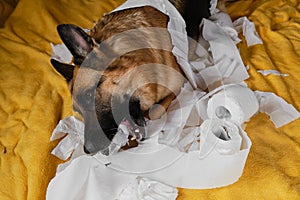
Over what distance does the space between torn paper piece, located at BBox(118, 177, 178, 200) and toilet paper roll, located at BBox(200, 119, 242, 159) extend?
6.1 inches

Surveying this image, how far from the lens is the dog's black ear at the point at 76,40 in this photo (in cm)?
A: 126

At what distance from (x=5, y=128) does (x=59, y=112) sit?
0.73ft

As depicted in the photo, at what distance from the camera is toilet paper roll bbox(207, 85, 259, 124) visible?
1391mm

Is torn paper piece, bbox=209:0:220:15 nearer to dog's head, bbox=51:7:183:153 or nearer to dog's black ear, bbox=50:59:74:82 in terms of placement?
dog's head, bbox=51:7:183:153

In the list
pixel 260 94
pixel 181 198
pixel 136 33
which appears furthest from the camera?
pixel 260 94

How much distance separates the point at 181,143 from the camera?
1414mm

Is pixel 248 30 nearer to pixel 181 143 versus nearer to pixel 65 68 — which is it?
pixel 181 143

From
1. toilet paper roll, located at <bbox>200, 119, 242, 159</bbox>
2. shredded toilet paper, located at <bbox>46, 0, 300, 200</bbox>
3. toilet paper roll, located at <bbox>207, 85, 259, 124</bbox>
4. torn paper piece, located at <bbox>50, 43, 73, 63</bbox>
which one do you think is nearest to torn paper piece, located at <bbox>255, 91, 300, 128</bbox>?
shredded toilet paper, located at <bbox>46, 0, 300, 200</bbox>

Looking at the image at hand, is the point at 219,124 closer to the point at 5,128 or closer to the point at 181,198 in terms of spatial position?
the point at 181,198

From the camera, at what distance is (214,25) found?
6.39 feet

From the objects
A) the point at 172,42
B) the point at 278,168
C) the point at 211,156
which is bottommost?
the point at 278,168

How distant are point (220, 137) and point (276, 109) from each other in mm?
400

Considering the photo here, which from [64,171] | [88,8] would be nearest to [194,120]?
[64,171]

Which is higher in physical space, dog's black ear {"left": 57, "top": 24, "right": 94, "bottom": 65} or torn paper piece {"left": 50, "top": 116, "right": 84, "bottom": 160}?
dog's black ear {"left": 57, "top": 24, "right": 94, "bottom": 65}
